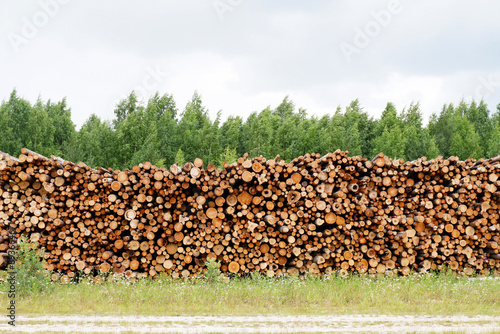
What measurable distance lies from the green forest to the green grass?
15.8m

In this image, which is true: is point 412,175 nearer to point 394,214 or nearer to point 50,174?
point 394,214

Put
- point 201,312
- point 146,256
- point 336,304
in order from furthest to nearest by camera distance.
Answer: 1. point 146,256
2. point 336,304
3. point 201,312

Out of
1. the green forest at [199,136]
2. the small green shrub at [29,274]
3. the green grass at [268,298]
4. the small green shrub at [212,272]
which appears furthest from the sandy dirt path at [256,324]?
the green forest at [199,136]

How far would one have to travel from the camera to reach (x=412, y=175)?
9.15m

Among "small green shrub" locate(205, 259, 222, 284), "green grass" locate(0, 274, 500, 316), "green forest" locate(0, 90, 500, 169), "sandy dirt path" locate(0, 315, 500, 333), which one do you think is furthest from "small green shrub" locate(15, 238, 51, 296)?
"green forest" locate(0, 90, 500, 169)

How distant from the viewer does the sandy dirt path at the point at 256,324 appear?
538 centimetres

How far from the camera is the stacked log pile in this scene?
8328 mm

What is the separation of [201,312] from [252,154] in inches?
789

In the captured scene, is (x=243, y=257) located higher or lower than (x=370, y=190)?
lower

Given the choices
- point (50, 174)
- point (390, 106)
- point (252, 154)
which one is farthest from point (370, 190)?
point (390, 106)

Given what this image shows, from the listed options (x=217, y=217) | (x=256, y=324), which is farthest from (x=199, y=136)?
(x=256, y=324)

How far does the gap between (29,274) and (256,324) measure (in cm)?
383

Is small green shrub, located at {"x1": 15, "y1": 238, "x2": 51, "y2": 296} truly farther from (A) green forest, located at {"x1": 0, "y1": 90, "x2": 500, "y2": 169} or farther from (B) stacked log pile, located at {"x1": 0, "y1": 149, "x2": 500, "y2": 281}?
(A) green forest, located at {"x1": 0, "y1": 90, "x2": 500, "y2": 169}

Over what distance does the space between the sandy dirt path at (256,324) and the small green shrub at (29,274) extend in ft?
3.70
